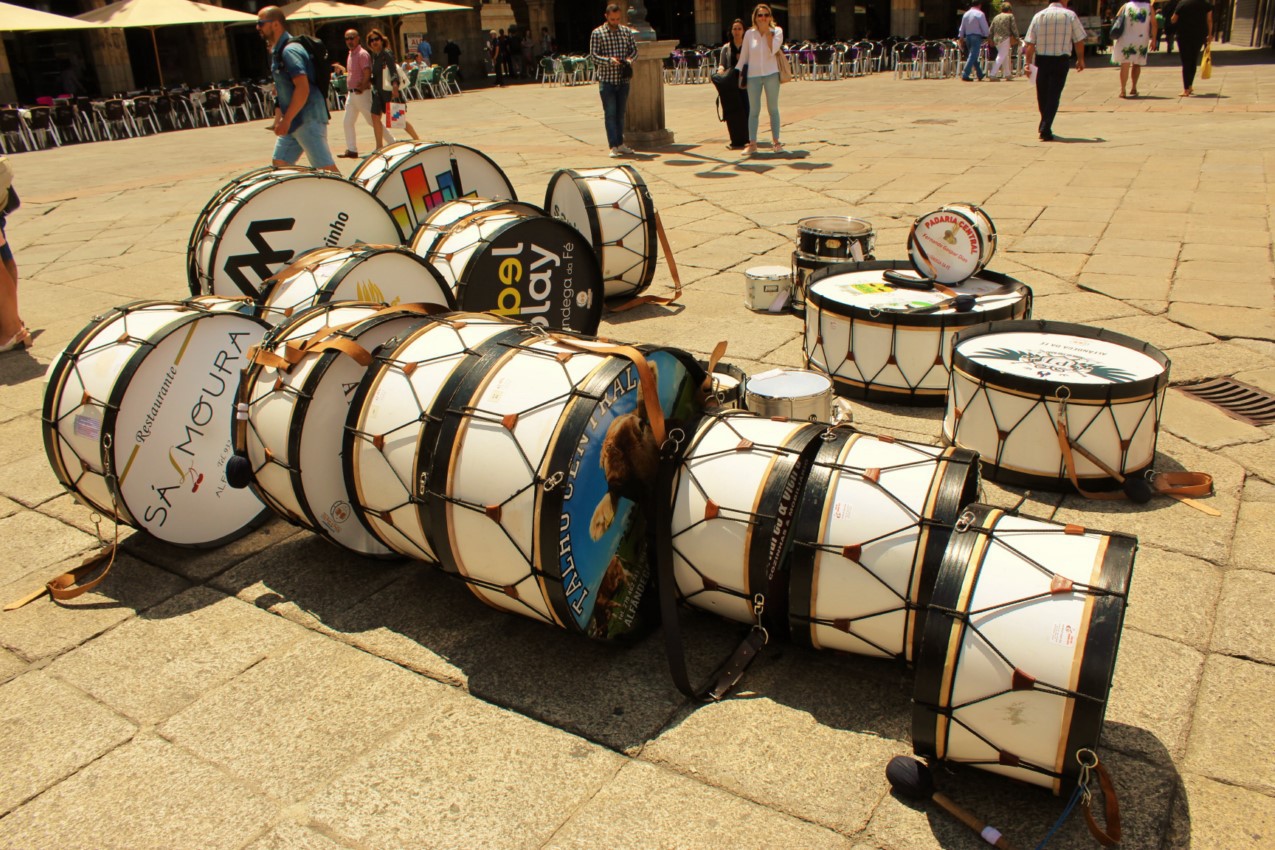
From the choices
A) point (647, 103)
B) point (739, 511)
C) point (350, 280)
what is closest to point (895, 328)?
point (739, 511)

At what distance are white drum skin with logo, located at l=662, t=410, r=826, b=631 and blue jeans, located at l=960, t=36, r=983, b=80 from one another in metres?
19.0

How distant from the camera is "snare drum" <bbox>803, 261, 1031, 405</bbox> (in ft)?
15.1

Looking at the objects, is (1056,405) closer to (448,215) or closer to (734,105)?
(448,215)

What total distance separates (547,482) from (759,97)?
32.0 feet

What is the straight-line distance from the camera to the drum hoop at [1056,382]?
146 inches

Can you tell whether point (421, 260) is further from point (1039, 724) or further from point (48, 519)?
point (1039, 724)

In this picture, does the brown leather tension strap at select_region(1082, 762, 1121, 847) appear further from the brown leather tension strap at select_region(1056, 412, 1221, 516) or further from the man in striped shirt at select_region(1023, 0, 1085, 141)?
the man in striped shirt at select_region(1023, 0, 1085, 141)

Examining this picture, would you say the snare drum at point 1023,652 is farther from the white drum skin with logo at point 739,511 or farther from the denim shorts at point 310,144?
the denim shorts at point 310,144

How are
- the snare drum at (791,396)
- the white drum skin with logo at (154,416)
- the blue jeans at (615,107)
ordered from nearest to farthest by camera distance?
the white drum skin with logo at (154,416)
the snare drum at (791,396)
the blue jeans at (615,107)

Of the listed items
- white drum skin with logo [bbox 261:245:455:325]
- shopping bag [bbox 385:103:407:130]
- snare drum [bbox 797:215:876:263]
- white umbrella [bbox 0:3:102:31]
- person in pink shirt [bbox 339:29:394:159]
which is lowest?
snare drum [bbox 797:215:876:263]

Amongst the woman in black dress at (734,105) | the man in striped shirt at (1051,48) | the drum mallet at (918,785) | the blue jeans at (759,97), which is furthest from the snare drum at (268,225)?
the man in striped shirt at (1051,48)

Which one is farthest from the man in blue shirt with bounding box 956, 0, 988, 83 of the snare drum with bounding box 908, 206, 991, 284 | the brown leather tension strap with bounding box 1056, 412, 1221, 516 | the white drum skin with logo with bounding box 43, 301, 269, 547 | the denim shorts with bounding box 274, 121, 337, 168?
the white drum skin with logo with bounding box 43, 301, 269, 547

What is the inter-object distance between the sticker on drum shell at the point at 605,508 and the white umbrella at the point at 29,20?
56.7 feet

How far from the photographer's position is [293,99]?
7.89 m
